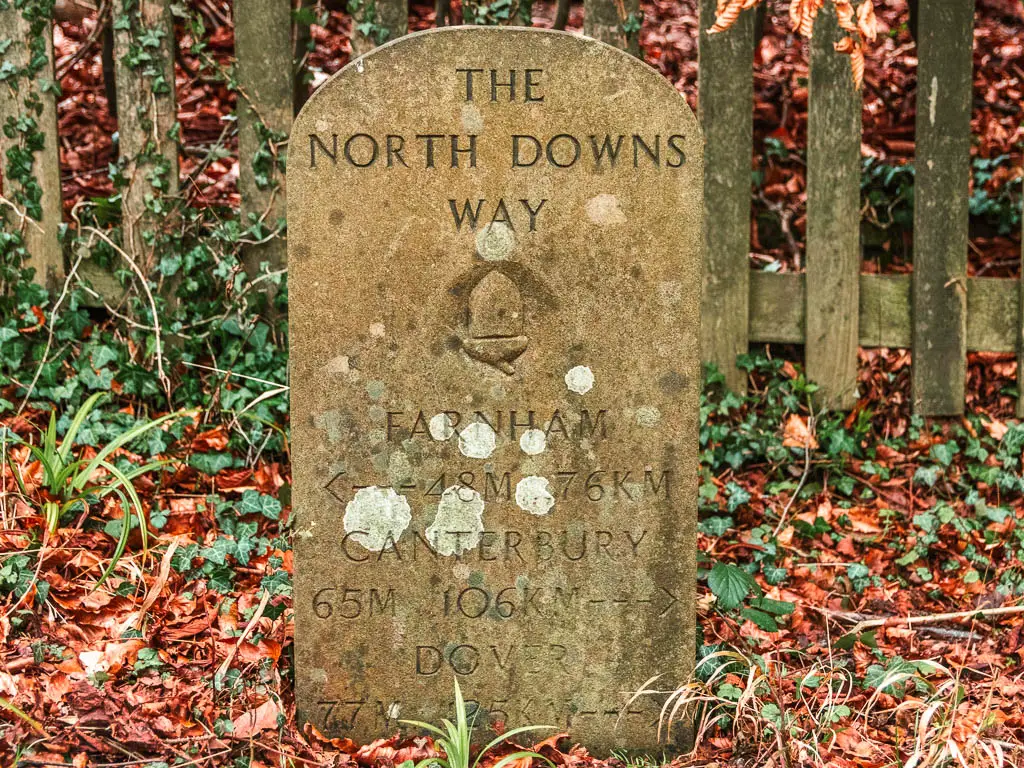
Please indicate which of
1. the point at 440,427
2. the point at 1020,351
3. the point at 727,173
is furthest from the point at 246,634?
the point at 1020,351

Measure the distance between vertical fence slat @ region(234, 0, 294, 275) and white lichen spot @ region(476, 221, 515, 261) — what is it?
172cm

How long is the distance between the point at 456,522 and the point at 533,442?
26 cm

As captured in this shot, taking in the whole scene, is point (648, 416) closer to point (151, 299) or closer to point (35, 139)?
point (151, 299)

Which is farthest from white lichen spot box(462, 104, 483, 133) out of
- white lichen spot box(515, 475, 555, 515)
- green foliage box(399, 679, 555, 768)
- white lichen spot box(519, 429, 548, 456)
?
green foliage box(399, 679, 555, 768)

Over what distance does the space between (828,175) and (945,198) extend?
1.36 feet

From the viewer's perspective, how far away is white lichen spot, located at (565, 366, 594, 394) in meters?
2.67

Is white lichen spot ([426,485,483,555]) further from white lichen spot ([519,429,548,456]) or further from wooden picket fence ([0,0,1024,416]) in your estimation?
wooden picket fence ([0,0,1024,416])

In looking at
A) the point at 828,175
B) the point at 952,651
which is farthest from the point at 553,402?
the point at 828,175

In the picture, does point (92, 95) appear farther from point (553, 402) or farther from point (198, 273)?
point (553, 402)

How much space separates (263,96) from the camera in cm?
408

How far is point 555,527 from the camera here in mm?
2730

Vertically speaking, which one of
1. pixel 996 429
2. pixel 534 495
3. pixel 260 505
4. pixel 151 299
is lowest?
pixel 260 505

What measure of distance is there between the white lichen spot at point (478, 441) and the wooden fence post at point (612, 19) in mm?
1923

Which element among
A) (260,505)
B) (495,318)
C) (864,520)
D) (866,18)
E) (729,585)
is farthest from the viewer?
(864,520)
